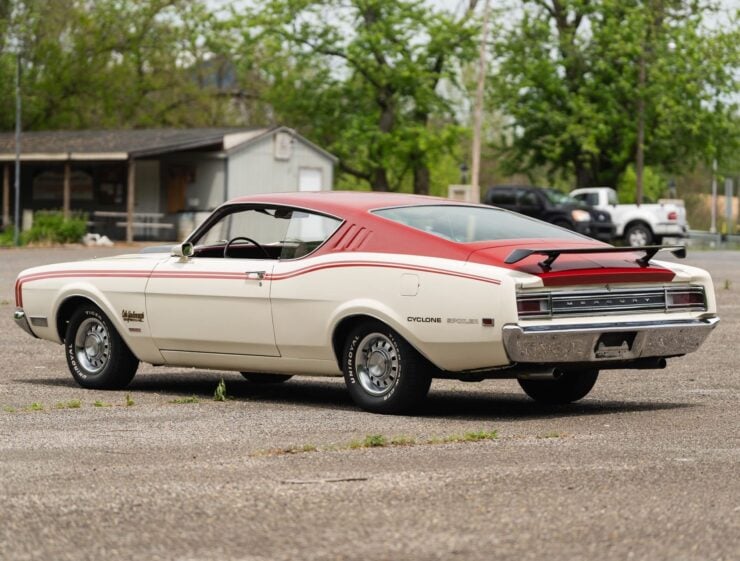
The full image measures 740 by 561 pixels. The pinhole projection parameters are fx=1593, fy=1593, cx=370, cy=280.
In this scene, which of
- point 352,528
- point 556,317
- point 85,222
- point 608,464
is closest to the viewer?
point 352,528

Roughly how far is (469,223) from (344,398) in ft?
5.31

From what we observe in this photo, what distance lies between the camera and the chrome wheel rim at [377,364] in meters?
9.65

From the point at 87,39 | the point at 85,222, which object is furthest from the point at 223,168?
the point at 87,39

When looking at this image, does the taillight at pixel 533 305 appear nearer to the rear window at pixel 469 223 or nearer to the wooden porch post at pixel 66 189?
the rear window at pixel 469 223

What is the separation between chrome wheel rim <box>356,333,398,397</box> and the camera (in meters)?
9.65

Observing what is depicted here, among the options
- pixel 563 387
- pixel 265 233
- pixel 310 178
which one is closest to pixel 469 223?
pixel 563 387

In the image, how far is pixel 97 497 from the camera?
6.44 meters

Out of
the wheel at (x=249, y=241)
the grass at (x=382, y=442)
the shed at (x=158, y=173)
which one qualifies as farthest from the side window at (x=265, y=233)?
the shed at (x=158, y=173)

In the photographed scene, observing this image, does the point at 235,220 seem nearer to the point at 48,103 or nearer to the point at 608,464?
the point at 608,464

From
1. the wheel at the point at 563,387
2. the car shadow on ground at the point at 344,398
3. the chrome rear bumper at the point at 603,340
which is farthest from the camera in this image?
the wheel at the point at 563,387

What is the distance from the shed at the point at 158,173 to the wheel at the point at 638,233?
1069cm

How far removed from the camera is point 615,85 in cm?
5788

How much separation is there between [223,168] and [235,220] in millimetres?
37172

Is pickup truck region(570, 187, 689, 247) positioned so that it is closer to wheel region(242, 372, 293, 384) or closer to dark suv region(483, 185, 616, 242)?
dark suv region(483, 185, 616, 242)
